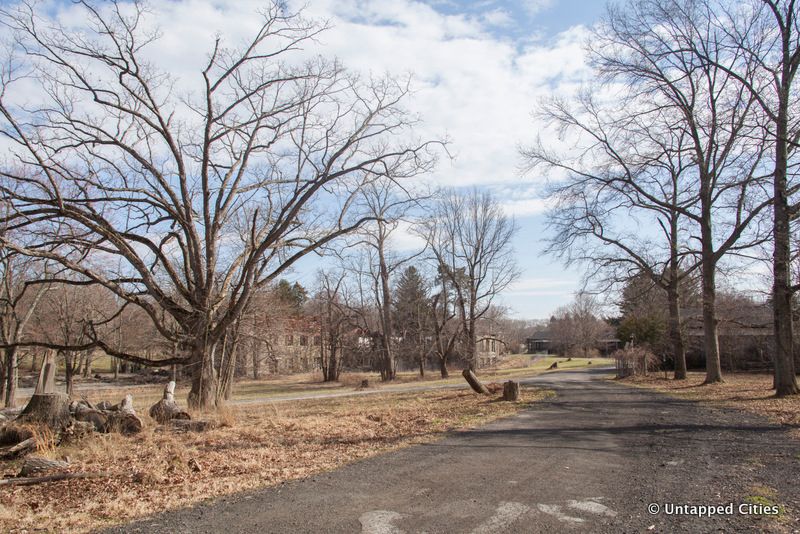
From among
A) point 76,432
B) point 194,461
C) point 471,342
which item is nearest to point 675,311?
point 471,342

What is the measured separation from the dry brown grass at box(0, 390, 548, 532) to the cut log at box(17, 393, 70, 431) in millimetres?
753

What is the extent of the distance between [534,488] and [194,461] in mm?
4530

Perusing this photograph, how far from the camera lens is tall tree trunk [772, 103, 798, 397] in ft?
50.4

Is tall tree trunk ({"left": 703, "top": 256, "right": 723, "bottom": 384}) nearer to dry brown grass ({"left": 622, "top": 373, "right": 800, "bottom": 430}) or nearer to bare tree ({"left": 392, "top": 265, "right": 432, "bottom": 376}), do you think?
dry brown grass ({"left": 622, "top": 373, "right": 800, "bottom": 430})

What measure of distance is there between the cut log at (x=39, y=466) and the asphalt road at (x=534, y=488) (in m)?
2.77

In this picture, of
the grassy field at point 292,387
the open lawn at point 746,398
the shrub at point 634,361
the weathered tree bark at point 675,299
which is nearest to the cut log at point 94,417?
the grassy field at point 292,387

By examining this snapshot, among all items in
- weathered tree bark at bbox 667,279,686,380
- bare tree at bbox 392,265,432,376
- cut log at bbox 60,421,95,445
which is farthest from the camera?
bare tree at bbox 392,265,432,376

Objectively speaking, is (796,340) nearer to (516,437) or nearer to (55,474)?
(516,437)

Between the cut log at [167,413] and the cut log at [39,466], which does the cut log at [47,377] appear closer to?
the cut log at [167,413]

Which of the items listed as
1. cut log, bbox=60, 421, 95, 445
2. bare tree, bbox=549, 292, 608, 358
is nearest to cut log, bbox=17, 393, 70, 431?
cut log, bbox=60, 421, 95, 445

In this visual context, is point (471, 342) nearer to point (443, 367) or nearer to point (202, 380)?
point (443, 367)

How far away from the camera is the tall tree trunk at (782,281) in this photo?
50.4 feet

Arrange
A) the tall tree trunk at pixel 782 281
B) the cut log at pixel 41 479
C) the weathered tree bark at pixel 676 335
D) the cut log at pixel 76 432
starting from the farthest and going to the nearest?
the weathered tree bark at pixel 676 335
the tall tree trunk at pixel 782 281
the cut log at pixel 76 432
the cut log at pixel 41 479

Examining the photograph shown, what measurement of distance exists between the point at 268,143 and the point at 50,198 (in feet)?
18.4
